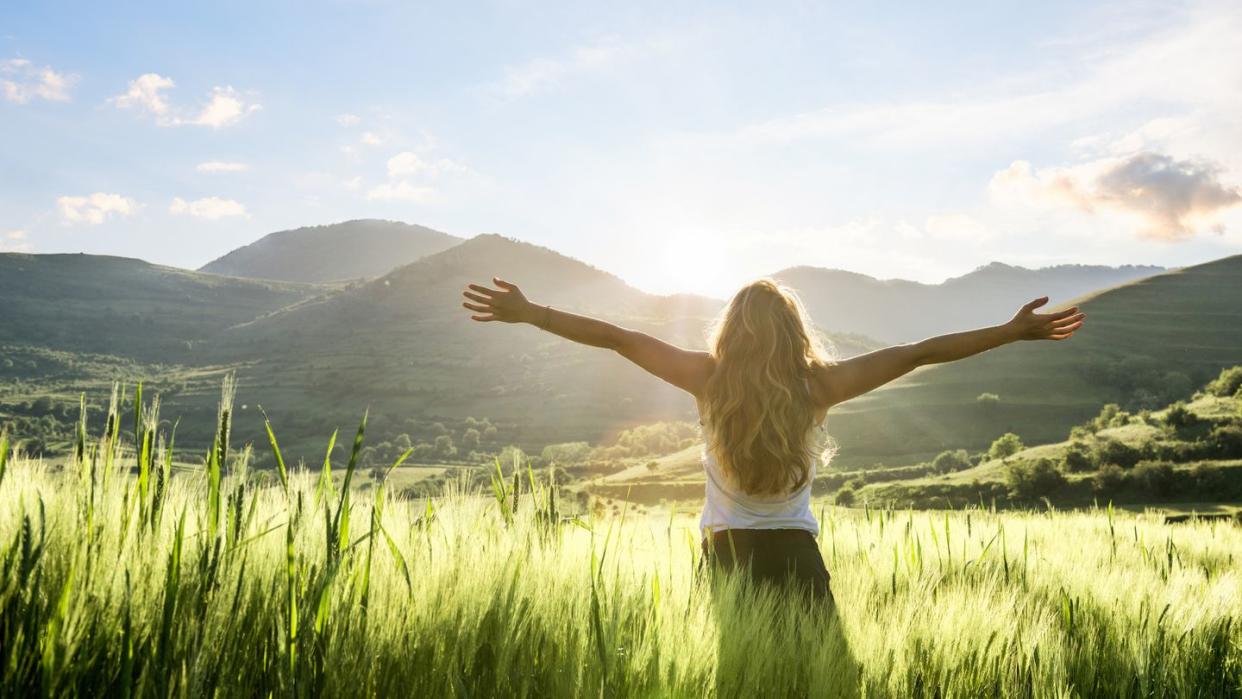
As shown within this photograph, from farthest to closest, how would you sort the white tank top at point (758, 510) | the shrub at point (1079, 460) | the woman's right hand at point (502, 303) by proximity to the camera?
the shrub at point (1079, 460) < the woman's right hand at point (502, 303) < the white tank top at point (758, 510)

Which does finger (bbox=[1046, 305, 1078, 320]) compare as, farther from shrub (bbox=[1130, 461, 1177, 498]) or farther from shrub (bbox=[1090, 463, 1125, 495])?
shrub (bbox=[1130, 461, 1177, 498])

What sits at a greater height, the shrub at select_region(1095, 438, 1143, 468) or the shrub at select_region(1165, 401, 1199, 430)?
the shrub at select_region(1165, 401, 1199, 430)

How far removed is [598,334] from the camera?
4188mm

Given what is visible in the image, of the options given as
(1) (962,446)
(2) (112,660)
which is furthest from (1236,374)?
(2) (112,660)

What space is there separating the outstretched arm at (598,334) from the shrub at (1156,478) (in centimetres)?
7238

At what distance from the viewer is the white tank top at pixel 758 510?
3.87 meters

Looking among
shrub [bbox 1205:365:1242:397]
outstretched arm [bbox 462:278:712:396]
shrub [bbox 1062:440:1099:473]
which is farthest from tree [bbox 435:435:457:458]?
outstretched arm [bbox 462:278:712:396]

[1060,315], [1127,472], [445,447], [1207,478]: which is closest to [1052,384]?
[1127,472]

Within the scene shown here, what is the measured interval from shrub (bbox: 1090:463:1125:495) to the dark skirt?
237 ft

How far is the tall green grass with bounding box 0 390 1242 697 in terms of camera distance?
4.54 feet

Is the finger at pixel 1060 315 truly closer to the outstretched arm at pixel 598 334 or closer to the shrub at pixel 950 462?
the outstretched arm at pixel 598 334

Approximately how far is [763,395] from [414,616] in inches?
103

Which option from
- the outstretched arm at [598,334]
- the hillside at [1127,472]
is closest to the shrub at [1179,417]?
the hillside at [1127,472]

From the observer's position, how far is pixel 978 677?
197 cm
